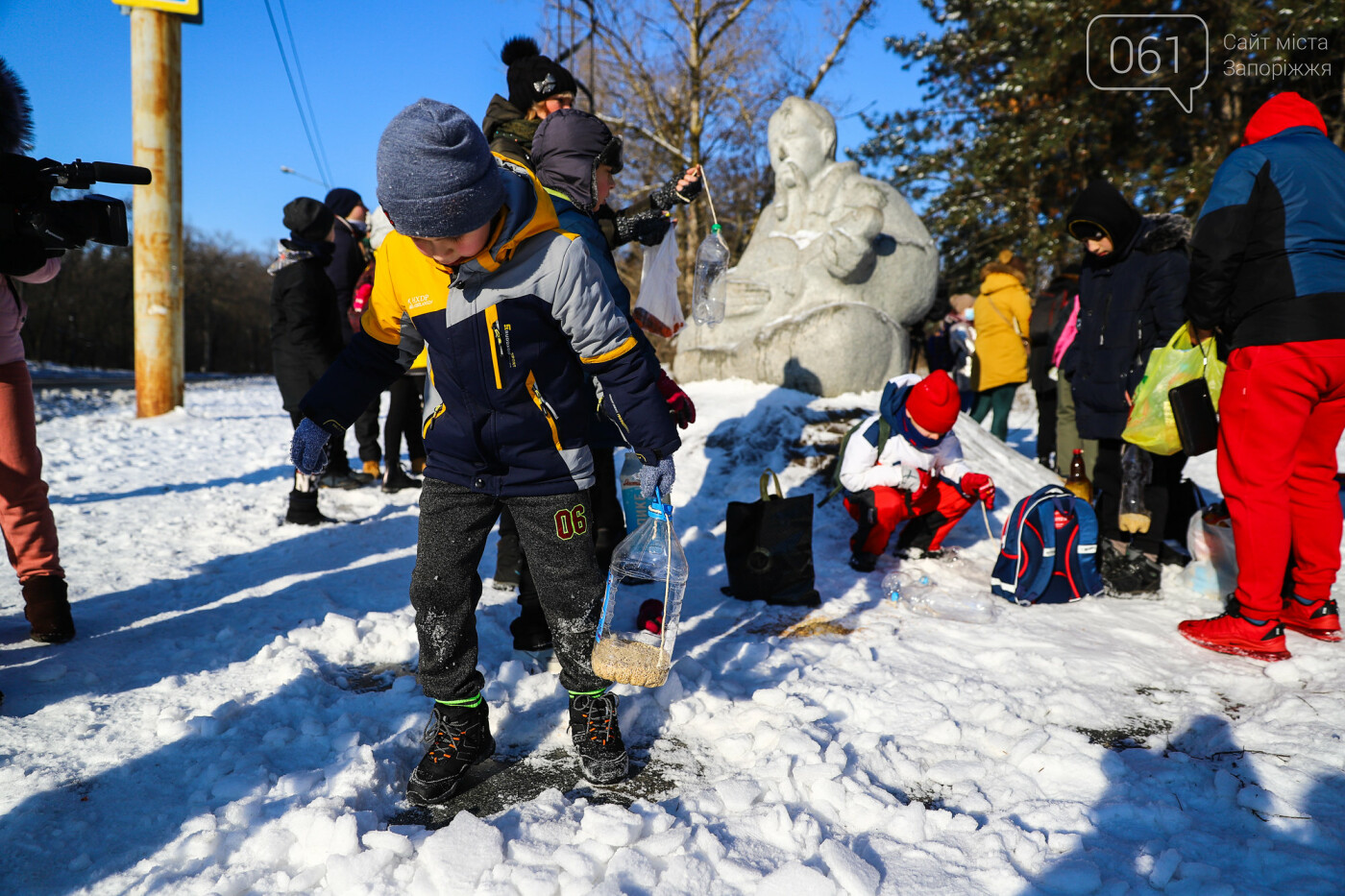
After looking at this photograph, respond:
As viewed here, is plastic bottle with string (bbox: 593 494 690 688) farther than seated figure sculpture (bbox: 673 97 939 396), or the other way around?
seated figure sculpture (bbox: 673 97 939 396)

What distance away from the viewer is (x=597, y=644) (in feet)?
7.31

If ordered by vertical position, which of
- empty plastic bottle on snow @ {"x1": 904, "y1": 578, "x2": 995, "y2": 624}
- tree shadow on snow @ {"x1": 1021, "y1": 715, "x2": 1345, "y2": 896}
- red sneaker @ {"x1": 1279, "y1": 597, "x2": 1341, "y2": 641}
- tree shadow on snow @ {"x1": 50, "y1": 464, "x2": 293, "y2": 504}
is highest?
tree shadow on snow @ {"x1": 50, "y1": 464, "x2": 293, "y2": 504}

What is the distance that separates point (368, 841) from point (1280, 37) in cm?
1335

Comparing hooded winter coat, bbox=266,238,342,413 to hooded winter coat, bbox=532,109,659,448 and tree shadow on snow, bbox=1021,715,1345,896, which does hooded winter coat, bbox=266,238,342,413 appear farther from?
tree shadow on snow, bbox=1021,715,1345,896

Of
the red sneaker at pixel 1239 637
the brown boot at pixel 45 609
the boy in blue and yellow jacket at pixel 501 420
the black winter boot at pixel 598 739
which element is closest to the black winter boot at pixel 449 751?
the boy in blue and yellow jacket at pixel 501 420

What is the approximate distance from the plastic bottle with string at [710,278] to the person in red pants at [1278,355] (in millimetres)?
2176

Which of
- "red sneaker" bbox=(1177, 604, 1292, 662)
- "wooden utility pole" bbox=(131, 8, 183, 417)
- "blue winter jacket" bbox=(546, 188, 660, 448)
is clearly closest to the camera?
"blue winter jacket" bbox=(546, 188, 660, 448)

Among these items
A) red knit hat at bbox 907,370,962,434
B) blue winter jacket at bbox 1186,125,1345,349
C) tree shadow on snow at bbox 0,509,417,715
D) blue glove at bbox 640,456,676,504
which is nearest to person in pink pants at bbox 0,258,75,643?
tree shadow on snow at bbox 0,509,417,715

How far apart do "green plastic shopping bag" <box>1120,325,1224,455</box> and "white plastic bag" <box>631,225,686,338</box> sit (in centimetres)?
237

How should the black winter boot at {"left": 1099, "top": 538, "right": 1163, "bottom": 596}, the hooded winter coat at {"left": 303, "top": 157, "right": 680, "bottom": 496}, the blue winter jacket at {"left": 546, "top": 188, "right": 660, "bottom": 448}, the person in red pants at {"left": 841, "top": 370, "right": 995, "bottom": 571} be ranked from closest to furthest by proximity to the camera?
the hooded winter coat at {"left": 303, "top": 157, "right": 680, "bottom": 496}
the blue winter jacket at {"left": 546, "top": 188, "right": 660, "bottom": 448}
the black winter boot at {"left": 1099, "top": 538, "right": 1163, "bottom": 596}
the person in red pants at {"left": 841, "top": 370, "right": 995, "bottom": 571}

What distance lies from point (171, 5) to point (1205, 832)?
11.4m

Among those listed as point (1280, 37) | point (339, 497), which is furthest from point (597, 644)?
point (1280, 37)

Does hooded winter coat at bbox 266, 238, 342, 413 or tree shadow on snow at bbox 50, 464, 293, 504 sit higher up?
hooded winter coat at bbox 266, 238, 342, 413

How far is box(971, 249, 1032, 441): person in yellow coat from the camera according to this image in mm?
7402
